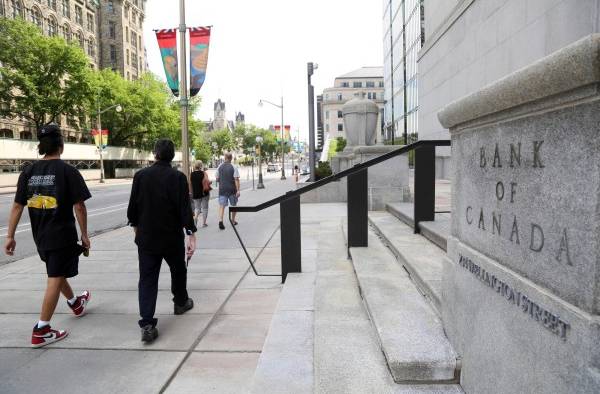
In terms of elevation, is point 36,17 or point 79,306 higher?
point 36,17

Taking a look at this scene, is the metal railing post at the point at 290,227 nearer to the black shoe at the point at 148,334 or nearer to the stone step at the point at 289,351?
the stone step at the point at 289,351

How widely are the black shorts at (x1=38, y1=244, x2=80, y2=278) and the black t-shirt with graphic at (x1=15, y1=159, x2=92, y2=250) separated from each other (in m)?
0.06

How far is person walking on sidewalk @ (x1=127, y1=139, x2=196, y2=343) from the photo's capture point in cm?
408

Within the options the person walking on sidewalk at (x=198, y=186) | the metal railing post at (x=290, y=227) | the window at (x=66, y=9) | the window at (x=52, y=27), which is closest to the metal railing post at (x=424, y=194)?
the metal railing post at (x=290, y=227)

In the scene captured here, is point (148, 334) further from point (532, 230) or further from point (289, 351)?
point (532, 230)

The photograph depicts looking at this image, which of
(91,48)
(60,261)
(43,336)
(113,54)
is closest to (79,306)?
(43,336)

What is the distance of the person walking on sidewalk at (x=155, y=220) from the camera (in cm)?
408

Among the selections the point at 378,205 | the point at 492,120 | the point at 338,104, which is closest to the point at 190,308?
the point at 492,120

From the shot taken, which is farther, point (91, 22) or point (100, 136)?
point (91, 22)

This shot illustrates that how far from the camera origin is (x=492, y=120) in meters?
2.30

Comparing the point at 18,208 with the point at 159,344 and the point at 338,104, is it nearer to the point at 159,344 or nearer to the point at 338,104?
the point at 159,344

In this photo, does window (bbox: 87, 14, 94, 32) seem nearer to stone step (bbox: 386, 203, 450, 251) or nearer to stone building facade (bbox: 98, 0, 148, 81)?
stone building facade (bbox: 98, 0, 148, 81)

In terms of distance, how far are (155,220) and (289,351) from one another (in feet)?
6.08

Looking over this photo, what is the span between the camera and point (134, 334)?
4.27 m
